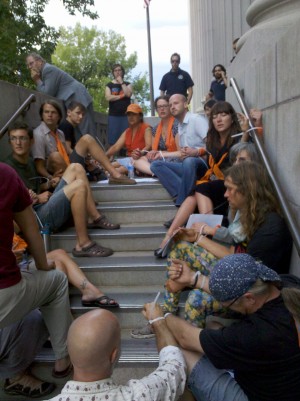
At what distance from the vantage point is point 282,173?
3.37 m

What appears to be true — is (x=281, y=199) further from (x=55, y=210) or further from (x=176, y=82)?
(x=176, y=82)

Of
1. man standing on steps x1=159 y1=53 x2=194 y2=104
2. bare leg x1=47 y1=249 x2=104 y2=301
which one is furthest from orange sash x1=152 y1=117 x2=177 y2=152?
man standing on steps x1=159 y1=53 x2=194 y2=104

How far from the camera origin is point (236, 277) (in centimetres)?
211

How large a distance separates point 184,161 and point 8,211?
255cm

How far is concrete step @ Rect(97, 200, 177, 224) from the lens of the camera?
16.4 ft

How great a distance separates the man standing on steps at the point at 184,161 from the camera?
475 cm

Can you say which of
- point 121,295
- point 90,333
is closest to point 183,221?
point 121,295

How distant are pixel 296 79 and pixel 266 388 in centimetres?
197

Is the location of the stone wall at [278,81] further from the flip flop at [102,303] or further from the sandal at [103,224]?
the sandal at [103,224]

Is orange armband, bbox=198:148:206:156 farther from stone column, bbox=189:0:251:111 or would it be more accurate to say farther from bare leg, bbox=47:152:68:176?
stone column, bbox=189:0:251:111

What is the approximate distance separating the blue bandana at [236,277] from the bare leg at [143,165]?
12.9ft

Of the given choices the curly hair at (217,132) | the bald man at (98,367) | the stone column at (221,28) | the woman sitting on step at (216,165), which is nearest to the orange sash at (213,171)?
the woman sitting on step at (216,165)

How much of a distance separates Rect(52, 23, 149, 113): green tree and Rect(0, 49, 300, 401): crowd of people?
1433 inches

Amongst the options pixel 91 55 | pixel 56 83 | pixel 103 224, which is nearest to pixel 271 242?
pixel 103 224
